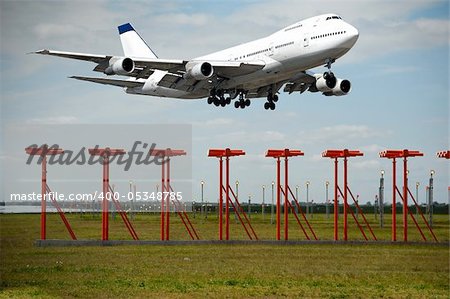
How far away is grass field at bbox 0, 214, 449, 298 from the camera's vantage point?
77.2ft

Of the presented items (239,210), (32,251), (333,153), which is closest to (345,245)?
(333,153)

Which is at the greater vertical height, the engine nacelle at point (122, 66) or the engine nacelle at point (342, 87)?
the engine nacelle at point (122, 66)

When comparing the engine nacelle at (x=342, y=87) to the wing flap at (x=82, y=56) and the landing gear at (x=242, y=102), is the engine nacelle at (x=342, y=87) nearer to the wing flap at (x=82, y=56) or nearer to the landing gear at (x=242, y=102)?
the landing gear at (x=242, y=102)

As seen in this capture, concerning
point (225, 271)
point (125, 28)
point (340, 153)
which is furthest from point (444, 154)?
point (125, 28)

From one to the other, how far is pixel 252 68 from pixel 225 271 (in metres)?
24.4

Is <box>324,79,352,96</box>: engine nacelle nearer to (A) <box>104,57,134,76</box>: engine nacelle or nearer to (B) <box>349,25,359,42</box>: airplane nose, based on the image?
(B) <box>349,25,359,42</box>: airplane nose

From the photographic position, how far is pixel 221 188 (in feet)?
144

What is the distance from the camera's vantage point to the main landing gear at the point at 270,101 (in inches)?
2130

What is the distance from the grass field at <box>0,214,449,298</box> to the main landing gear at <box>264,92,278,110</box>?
17176 millimetres

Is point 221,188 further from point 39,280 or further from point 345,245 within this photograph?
point 39,280

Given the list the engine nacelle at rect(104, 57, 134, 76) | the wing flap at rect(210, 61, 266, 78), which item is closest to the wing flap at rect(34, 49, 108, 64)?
the engine nacelle at rect(104, 57, 134, 76)

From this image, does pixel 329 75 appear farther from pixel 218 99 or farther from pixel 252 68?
pixel 218 99

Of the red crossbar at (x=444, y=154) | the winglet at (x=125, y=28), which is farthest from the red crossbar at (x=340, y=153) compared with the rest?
the winglet at (x=125, y=28)

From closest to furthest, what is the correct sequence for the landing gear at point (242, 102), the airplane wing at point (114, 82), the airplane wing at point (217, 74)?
1. the airplane wing at point (217, 74)
2. the airplane wing at point (114, 82)
3. the landing gear at point (242, 102)
